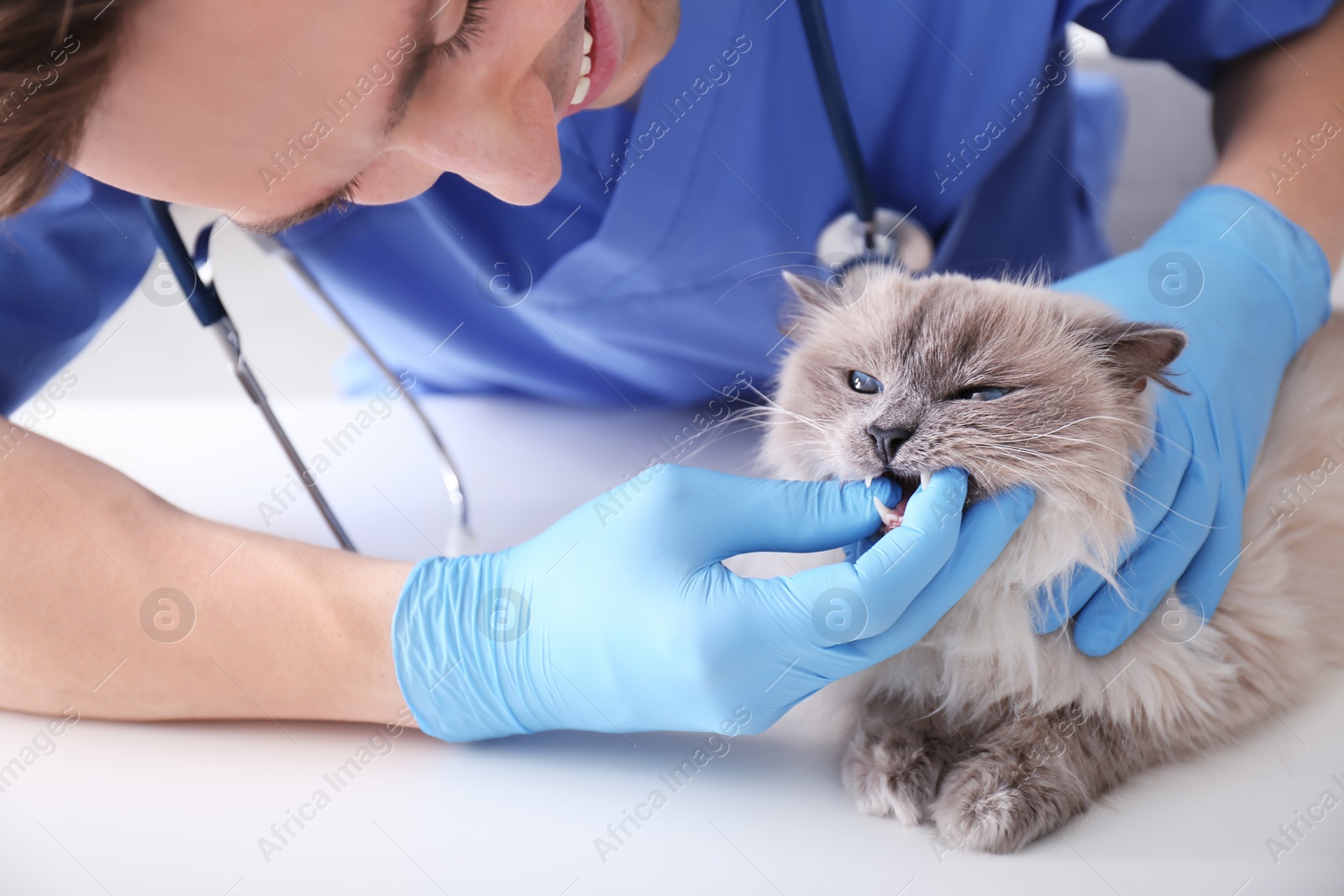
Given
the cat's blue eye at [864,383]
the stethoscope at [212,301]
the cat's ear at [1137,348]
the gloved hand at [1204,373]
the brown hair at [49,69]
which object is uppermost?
the brown hair at [49,69]

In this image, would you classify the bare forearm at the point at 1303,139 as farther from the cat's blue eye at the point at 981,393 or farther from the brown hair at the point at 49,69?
the brown hair at the point at 49,69

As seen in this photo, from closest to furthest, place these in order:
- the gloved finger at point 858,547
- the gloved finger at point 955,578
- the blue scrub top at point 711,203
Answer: the gloved finger at point 955,578 → the gloved finger at point 858,547 → the blue scrub top at point 711,203

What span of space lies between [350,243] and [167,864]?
40.3 inches

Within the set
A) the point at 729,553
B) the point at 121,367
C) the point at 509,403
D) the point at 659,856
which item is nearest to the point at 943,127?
the point at 729,553

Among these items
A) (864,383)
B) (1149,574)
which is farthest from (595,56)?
(1149,574)

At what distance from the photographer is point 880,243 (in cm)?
130

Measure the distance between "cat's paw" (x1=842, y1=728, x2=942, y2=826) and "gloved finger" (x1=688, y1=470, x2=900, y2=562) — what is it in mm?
214

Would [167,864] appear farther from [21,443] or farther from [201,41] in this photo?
[201,41]

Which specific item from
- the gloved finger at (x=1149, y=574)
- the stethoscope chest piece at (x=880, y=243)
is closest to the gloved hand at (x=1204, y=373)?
the gloved finger at (x=1149, y=574)

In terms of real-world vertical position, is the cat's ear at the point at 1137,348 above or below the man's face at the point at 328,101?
below

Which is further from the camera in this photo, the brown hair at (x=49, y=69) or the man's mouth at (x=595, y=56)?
the man's mouth at (x=595, y=56)

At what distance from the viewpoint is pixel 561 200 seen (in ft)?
4.85

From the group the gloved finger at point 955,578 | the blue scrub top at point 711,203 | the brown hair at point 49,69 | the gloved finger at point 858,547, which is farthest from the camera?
the blue scrub top at point 711,203

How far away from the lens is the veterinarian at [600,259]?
801 millimetres
